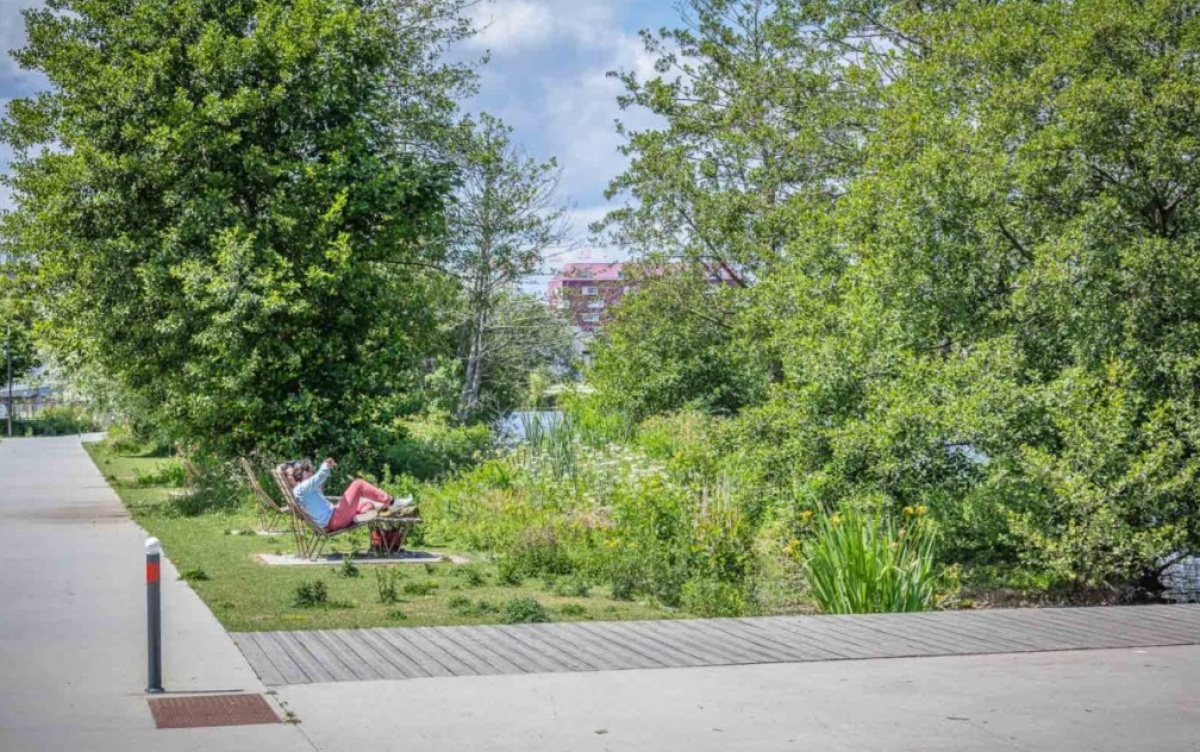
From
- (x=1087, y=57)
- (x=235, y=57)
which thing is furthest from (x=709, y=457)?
(x=235, y=57)

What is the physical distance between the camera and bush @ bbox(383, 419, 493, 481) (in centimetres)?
2489

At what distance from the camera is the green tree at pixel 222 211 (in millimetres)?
20172

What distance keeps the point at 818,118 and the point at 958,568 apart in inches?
736

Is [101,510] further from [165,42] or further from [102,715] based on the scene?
[102,715]

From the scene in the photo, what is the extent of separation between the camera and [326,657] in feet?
30.0

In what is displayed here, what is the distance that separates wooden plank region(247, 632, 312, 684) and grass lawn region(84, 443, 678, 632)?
1.74 ft

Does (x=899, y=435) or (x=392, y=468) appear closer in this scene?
(x=899, y=435)

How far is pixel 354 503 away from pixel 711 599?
488 cm

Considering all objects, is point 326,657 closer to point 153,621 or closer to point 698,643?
point 153,621

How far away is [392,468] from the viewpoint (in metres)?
A: 25.4

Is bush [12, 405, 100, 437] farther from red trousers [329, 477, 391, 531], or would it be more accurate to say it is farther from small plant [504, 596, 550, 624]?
small plant [504, 596, 550, 624]

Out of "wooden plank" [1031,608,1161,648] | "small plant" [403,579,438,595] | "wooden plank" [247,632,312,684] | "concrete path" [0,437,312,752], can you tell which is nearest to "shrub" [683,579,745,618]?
"small plant" [403,579,438,595]

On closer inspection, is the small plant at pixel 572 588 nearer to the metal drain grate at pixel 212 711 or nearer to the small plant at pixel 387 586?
the small plant at pixel 387 586

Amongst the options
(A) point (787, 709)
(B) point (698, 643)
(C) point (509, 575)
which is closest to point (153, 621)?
(A) point (787, 709)
